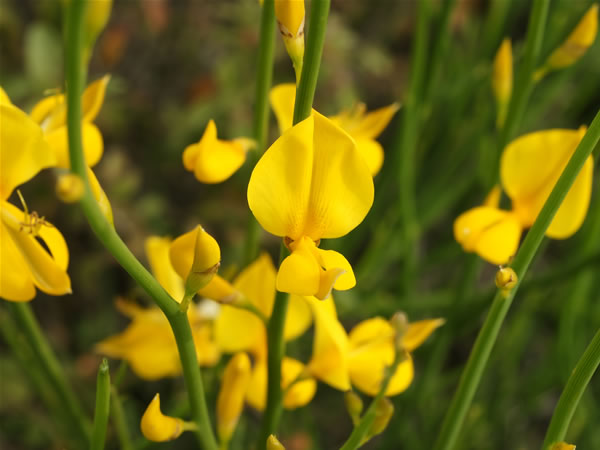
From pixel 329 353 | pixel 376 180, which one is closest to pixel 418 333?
pixel 329 353

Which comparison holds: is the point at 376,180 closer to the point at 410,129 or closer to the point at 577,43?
the point at 410,129

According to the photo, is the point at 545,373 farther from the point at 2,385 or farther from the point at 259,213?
the point at 2,385

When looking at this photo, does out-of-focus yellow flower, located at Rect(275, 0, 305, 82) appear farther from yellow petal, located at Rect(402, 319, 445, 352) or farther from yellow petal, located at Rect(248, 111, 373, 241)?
yellow petal, located at Rect(402, 319, 445, 352)

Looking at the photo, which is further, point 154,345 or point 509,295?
point 154,345

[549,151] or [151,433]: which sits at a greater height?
[549,151]

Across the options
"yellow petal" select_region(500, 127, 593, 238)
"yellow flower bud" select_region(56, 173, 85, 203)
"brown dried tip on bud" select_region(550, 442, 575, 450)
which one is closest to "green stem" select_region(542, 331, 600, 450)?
"brown dried tip on bud" select_region(550, 442, 575, 450)

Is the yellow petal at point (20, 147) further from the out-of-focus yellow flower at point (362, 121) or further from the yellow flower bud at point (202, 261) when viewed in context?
the out-of-focus yellow flower at point (362, 121)

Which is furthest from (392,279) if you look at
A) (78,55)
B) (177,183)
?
(78,55)
